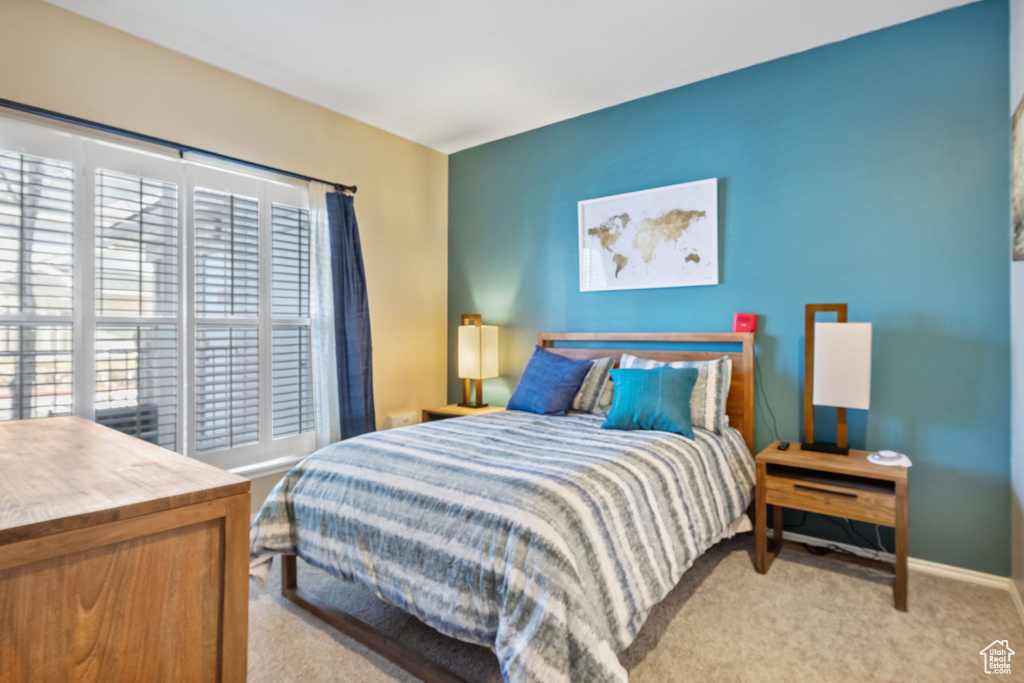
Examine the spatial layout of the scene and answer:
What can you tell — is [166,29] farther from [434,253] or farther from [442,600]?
[442,600]

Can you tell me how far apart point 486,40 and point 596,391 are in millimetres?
2037

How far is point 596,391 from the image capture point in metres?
3.20

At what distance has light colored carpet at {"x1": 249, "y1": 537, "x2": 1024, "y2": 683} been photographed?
1752 millimetres

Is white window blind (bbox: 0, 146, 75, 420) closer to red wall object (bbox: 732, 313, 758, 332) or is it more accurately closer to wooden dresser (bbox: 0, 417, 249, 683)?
wooden dresser (bbox: 0, 417, 249, 683)

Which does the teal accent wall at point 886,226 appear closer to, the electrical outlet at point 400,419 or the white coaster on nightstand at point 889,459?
the white coaster on nightstand at point 889,459

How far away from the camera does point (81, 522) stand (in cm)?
67

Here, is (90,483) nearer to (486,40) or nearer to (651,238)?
(486,40)

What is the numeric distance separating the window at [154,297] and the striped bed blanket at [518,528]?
118cm

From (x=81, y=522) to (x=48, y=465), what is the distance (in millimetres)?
359

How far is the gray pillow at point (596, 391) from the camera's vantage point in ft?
10.4

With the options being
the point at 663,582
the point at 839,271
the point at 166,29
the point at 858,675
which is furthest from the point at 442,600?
the point at 166,29

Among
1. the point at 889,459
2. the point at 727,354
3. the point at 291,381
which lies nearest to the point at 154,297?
the point at 291,381

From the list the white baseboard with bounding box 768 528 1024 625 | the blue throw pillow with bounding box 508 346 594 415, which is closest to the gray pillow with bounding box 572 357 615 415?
the blue throw pillow with bounding box 508 346 594 415

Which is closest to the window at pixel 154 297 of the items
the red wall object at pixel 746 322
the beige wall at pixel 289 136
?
the beige wall at pixel 289 136
